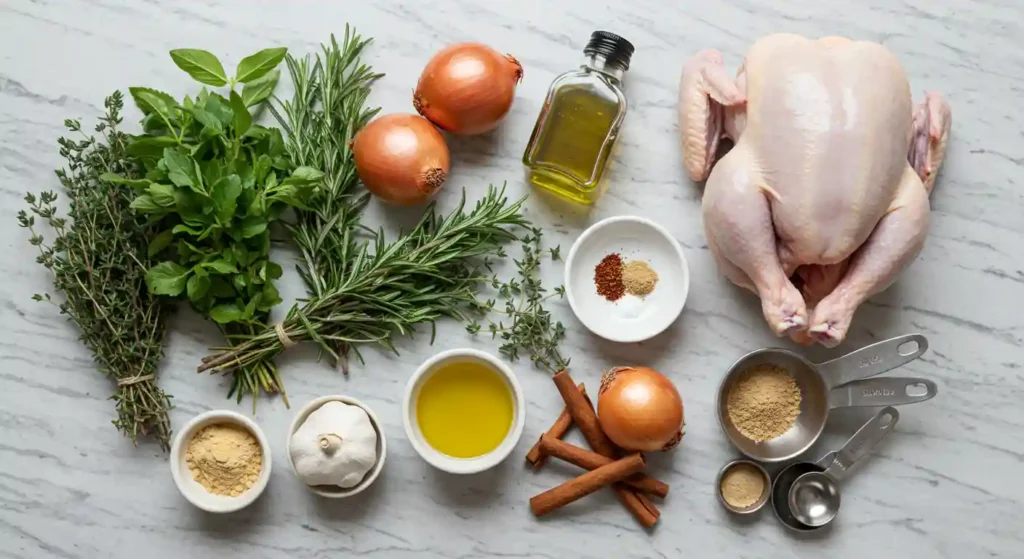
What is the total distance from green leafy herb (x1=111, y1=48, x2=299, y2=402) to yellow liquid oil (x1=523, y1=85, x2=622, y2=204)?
408 millimetres

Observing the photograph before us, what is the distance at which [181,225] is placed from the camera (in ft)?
4.33

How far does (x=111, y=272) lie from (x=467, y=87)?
2.29 ft

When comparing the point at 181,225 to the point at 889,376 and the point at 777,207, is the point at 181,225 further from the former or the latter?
the point at 889,376

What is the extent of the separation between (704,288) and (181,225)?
3.07 feet

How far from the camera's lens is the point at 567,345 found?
59.9 inches

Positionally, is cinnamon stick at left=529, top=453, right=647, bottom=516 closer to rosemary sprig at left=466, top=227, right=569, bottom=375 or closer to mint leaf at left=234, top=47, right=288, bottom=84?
rosemary sprig at left=466, top=227, right=569, bottom=375

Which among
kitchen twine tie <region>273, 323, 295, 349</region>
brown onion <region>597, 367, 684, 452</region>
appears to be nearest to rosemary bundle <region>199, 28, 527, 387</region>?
kitchen twine tie <region>273, 323, 295, 349</region>

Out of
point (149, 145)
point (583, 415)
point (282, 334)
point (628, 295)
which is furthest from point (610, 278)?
point (149, 145)

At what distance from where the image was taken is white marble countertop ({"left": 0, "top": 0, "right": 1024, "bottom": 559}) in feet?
4.92

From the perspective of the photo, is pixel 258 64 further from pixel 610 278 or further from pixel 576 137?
pixel 610 278

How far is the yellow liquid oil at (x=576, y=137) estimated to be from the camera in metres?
1.45

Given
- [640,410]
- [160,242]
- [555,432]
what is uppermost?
[160,242]

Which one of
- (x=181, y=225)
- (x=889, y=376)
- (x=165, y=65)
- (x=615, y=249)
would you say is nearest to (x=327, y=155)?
(x=181, y=225)

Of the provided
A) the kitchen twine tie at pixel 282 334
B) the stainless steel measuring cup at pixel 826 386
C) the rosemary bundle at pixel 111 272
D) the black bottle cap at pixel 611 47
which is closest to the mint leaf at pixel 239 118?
the rosemary bundle at pixel 111 272
